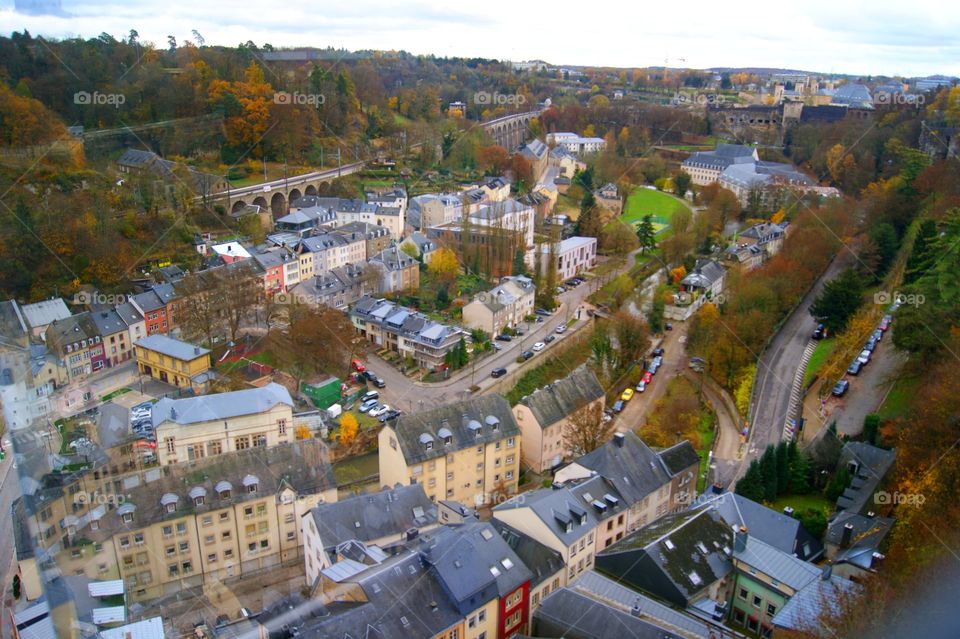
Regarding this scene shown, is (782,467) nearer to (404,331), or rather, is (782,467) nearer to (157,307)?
(404,331)

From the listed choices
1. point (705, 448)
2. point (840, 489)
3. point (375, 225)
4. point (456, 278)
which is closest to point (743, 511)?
point (840, 489)

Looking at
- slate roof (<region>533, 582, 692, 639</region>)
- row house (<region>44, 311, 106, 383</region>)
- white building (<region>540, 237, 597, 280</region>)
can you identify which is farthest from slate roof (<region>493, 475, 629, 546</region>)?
white building (<region>540, 237, 597, 280</region>)

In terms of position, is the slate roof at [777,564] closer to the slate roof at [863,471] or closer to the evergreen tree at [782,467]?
the slate roof at [863,471]

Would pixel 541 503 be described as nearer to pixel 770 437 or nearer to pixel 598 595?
pixel 598 595

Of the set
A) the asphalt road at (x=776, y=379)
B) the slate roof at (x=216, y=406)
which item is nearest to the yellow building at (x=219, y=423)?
the slate roof at (x=216, y=406)

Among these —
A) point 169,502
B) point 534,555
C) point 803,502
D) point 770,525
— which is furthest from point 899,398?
point 169,502

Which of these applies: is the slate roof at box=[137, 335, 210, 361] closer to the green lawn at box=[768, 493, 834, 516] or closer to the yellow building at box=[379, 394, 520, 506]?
the yellow building at box=[379, 394, 520, 506]
